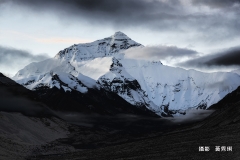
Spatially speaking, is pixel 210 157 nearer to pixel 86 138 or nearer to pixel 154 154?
pixel 154 154

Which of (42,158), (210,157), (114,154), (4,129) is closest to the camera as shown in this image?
(210,157)

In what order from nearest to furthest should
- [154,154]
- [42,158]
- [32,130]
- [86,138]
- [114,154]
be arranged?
1. [154,154]
2. [114,154]
3. [42,158]
4. [32,130]
5. [86,138]

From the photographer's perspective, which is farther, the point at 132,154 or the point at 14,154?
the point at 14,154

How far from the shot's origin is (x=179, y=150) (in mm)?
73625

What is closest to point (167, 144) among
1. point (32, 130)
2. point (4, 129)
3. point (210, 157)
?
point (210, 157)

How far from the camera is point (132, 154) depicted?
77.3 metres

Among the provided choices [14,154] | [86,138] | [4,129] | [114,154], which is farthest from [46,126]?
[114,154]

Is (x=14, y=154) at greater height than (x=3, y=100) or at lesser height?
lesser

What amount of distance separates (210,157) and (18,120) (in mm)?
102622

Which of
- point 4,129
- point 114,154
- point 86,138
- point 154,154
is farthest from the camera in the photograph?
point 86,138

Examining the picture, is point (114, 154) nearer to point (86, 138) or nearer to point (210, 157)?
point (210, 157)

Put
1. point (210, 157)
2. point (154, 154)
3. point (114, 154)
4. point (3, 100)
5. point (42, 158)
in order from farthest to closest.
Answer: point (3, 100), point (42, 158), point (114, 154), point (154, 154), point (210, 157)

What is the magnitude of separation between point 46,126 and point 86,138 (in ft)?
52.6

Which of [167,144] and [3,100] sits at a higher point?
[3,100]
